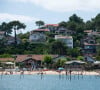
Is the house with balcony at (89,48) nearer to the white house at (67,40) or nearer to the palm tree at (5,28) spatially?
the white house at (67,40)

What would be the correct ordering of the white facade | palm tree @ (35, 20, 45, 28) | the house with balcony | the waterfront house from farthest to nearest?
palm tree @ (35, 20, 45, 28), the white facade, the house with balcony, the waterfront house

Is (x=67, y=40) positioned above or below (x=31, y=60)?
above

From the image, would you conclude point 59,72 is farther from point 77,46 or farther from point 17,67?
point 77,46

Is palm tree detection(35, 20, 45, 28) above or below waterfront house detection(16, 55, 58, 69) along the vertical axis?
above

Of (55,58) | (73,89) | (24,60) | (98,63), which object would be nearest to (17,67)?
(24,60)

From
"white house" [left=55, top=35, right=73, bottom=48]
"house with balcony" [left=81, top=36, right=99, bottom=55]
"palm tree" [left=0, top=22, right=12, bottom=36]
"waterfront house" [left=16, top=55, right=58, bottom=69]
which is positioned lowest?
"waterfront house" [left=16, top=55, right=58, bottom=69]

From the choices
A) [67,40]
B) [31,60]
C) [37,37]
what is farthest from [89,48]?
[31,60]

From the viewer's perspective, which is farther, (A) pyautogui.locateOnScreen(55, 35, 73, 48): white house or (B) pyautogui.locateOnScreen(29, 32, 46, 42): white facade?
(B) pyautogui.locateOnScreen(29, 32, 46, 42): white facade

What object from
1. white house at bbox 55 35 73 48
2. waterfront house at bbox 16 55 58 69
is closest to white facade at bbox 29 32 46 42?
white house at bbox 55 35 73 48

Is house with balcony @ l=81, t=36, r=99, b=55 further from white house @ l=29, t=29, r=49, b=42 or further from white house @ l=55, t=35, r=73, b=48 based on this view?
white house @ l=29, t=29, r=49, b=42

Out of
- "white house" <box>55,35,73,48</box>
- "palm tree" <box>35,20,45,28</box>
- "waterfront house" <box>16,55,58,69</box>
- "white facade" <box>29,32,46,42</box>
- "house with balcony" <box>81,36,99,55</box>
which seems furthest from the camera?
"palm tree" <box>35,20,45,28</box>

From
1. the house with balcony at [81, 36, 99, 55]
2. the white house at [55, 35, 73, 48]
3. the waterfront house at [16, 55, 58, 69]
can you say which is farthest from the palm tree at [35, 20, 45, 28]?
the waterfront house at [16, 55, 58, 69]

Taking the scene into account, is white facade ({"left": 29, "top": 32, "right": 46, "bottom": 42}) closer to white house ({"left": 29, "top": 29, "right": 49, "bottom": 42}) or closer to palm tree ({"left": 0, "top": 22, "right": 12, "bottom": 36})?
white house ({"left": 29, "top": 29, "right": 49, "bottom": 42})

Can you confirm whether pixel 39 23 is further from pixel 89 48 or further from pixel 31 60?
pixel 31 60
